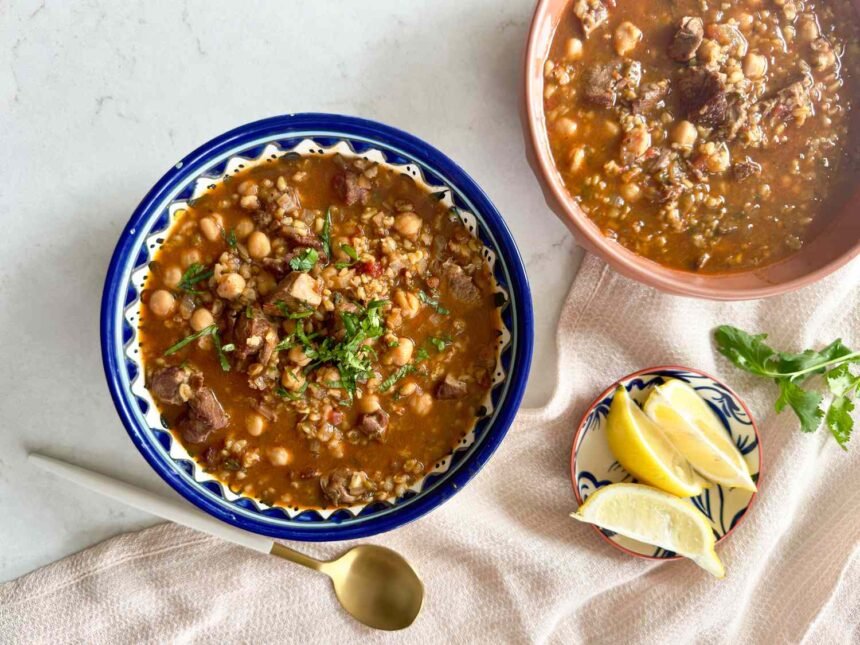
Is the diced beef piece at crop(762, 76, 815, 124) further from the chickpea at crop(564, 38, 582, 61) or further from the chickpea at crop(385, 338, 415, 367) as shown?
the chickpea at crop(385, 338, 415, 367)

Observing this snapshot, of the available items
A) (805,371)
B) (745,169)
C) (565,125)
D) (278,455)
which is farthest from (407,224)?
(805,371)

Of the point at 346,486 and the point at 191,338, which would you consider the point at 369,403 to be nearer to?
the point at 346,486

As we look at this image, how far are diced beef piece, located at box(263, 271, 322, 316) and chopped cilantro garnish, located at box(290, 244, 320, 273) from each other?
0.03m

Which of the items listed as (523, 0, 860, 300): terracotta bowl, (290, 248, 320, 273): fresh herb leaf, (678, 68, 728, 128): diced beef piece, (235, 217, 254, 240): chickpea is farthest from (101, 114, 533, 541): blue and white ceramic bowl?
(678, 68, 728, 128): diced beef piece

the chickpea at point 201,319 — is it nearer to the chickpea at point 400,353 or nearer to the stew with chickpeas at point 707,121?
the chickpea at point 400,353

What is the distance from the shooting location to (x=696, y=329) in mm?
3562

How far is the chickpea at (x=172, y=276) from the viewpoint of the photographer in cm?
295

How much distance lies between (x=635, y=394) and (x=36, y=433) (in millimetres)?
2635

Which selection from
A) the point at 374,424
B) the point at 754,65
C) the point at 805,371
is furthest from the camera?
the point at 805,371

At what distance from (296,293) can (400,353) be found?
1.54ft

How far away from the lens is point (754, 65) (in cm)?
313

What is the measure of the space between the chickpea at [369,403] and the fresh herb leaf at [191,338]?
63cm

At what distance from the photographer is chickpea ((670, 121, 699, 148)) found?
311 centimetres

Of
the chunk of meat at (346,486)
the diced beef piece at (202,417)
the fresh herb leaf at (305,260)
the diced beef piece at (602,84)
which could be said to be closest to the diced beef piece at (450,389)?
the chunk of meat at (346,486)
